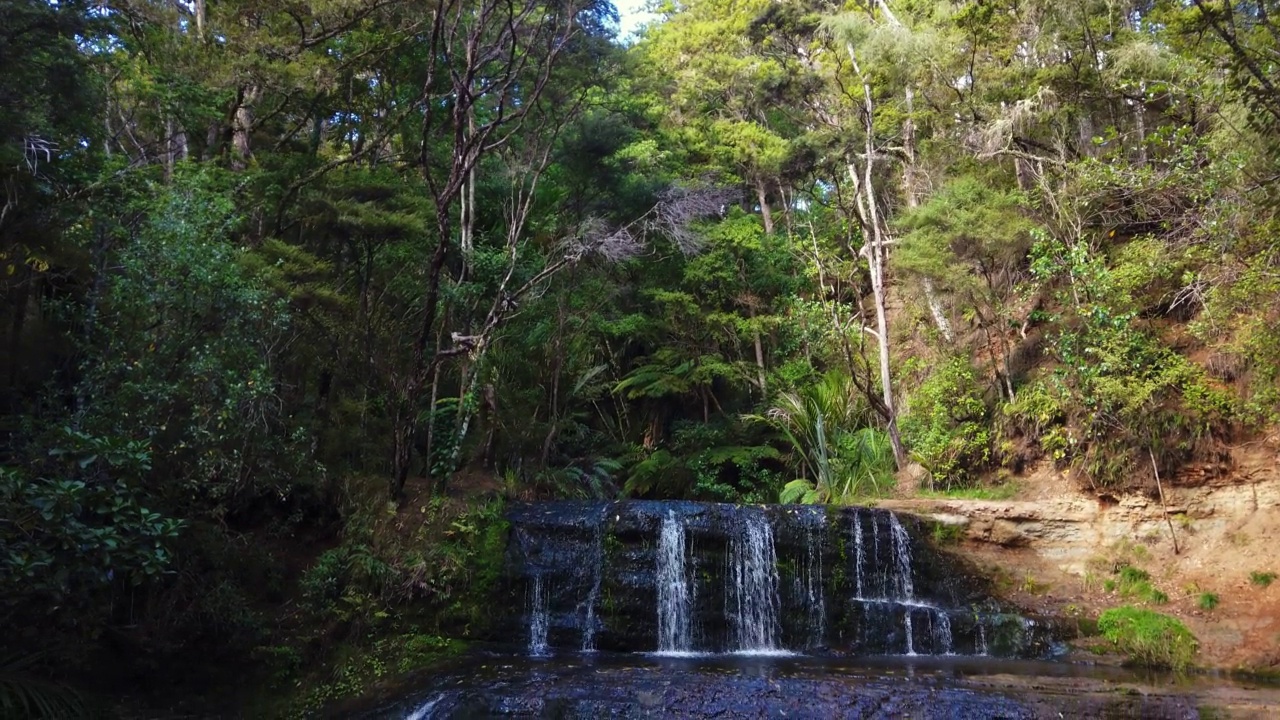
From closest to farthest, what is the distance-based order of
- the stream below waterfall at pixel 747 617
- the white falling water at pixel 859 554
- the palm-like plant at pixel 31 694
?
the palm-like plant at pixel 31 694 → the stream below waterfall at pixel 747 617 → the white falling water at pixel 859 554

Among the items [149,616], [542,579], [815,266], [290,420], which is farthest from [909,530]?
[149,616]

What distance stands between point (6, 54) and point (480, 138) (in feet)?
16.3

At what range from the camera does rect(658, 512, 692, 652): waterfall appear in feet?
34.9

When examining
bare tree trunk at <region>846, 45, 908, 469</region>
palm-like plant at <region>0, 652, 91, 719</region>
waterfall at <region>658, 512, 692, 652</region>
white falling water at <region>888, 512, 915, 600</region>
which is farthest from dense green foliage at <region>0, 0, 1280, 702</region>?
waterfall at <region>658, 512, 692, 652</region>

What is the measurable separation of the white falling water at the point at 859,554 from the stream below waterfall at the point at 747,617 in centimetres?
2

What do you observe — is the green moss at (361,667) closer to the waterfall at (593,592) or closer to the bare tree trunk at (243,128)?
the waterfall at (593,592)

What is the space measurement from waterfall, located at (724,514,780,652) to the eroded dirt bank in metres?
2.35

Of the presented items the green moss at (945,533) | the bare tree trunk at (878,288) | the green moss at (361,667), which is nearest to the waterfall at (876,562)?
the green moss at (945,533)

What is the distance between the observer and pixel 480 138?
421 inches

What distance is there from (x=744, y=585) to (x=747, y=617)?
421 mm

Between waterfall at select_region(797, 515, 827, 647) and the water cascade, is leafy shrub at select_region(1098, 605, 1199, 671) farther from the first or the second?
waterfall at select_region(797, 515, 827, 647)

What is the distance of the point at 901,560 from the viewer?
37.6ft

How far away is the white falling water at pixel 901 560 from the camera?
11.3 meters

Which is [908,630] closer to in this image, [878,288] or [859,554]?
[859,554]
